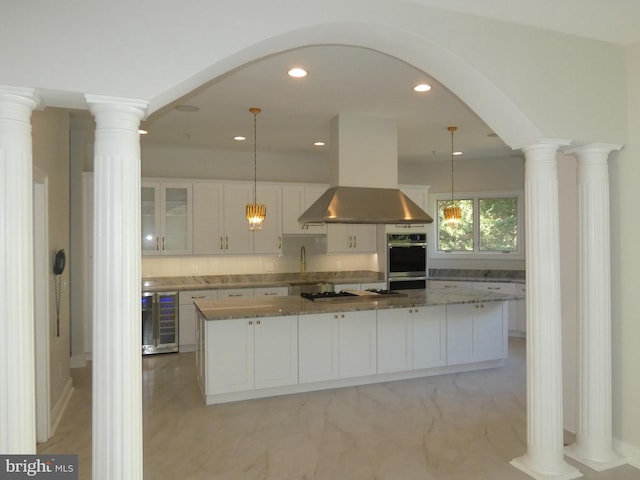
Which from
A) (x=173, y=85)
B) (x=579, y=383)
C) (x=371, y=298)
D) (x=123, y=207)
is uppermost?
(x=173, y=85)

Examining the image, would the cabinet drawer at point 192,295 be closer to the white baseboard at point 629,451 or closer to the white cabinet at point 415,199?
the white cabinet at point 415,199

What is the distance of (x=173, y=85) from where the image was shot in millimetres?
2076

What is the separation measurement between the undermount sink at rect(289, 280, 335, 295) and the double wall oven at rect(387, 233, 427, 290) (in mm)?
995

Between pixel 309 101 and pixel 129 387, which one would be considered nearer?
pixel 129 387

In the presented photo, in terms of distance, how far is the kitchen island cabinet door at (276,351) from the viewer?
4414 millimetres

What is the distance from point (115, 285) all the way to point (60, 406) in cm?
286

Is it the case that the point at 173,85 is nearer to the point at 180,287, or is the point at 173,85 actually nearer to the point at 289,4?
the point at 289,4

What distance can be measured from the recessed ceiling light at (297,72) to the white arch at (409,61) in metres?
1.02

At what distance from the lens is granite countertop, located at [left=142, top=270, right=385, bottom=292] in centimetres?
647

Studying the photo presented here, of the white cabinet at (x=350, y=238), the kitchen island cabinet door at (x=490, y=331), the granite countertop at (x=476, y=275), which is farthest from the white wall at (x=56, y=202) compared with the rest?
the granite countertop at (x=476, y=275)

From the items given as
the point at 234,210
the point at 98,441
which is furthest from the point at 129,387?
the point at 234,210

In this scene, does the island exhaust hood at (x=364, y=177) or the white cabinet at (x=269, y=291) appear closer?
the island exhaust hood at (x=364, y=177)

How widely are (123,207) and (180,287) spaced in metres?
4.54

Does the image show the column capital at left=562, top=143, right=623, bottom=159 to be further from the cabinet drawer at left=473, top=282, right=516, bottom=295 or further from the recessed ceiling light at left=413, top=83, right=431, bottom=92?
the cabinet drawer at left=473, top=282, right=516, bottom=295
